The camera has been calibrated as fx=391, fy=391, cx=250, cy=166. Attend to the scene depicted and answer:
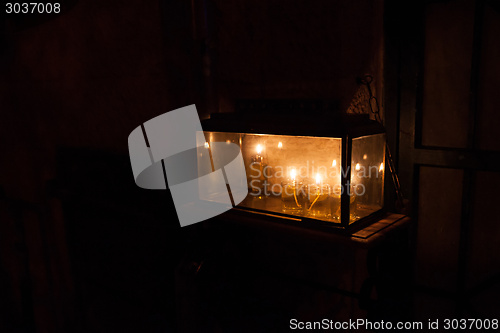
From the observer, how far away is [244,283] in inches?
90.3

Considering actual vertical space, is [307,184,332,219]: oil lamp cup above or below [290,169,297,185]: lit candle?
below

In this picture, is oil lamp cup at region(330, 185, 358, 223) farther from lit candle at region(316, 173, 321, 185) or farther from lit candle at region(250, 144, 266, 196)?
lit candle at region(250, 144, 266, 196)

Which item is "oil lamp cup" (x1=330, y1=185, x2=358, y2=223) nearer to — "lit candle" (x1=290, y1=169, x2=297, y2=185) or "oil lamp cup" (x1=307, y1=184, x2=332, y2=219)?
"oil lamp cup" (x1=307, y1=184, x2=332, y2=219)

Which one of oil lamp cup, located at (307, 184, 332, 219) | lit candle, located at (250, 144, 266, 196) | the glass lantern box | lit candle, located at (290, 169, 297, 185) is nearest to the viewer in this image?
the glass lantern box

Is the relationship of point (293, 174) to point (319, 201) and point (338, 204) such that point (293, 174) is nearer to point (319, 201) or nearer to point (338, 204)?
point (319, 201)

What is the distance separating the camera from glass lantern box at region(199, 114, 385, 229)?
1.61 metres

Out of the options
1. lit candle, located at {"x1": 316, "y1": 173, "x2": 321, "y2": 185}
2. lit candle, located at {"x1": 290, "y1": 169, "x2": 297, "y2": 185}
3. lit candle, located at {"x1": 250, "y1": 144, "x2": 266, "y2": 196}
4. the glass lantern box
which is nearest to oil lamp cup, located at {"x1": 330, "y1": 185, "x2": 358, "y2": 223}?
the glass lantern box

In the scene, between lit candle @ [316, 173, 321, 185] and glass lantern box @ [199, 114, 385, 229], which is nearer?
glass lantern box @ [199, 114, 385, 229]

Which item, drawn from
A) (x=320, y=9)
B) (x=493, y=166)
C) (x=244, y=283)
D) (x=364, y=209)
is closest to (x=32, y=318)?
(x=244, y=283)

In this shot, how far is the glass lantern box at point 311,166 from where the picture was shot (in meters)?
1.61

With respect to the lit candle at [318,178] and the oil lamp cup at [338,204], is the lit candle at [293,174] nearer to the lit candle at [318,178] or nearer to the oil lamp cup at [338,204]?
the lit candle at [318,178]

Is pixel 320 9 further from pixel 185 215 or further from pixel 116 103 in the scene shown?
pixel 116 103

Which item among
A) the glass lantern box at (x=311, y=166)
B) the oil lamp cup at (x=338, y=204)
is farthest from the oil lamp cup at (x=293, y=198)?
the oil lamp cup at (x=338, y=204)

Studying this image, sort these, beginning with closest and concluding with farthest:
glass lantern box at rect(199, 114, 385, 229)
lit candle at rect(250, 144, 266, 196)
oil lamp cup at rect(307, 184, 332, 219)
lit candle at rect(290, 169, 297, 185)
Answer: glass lantern box at rect(199, 114, 385, 229) < oil lamp cup at rect(307, 184, 332, 219) < lit candle at rect(290, 169, 297, 185) < lit candle at rect(250, 144, 266, 196)
